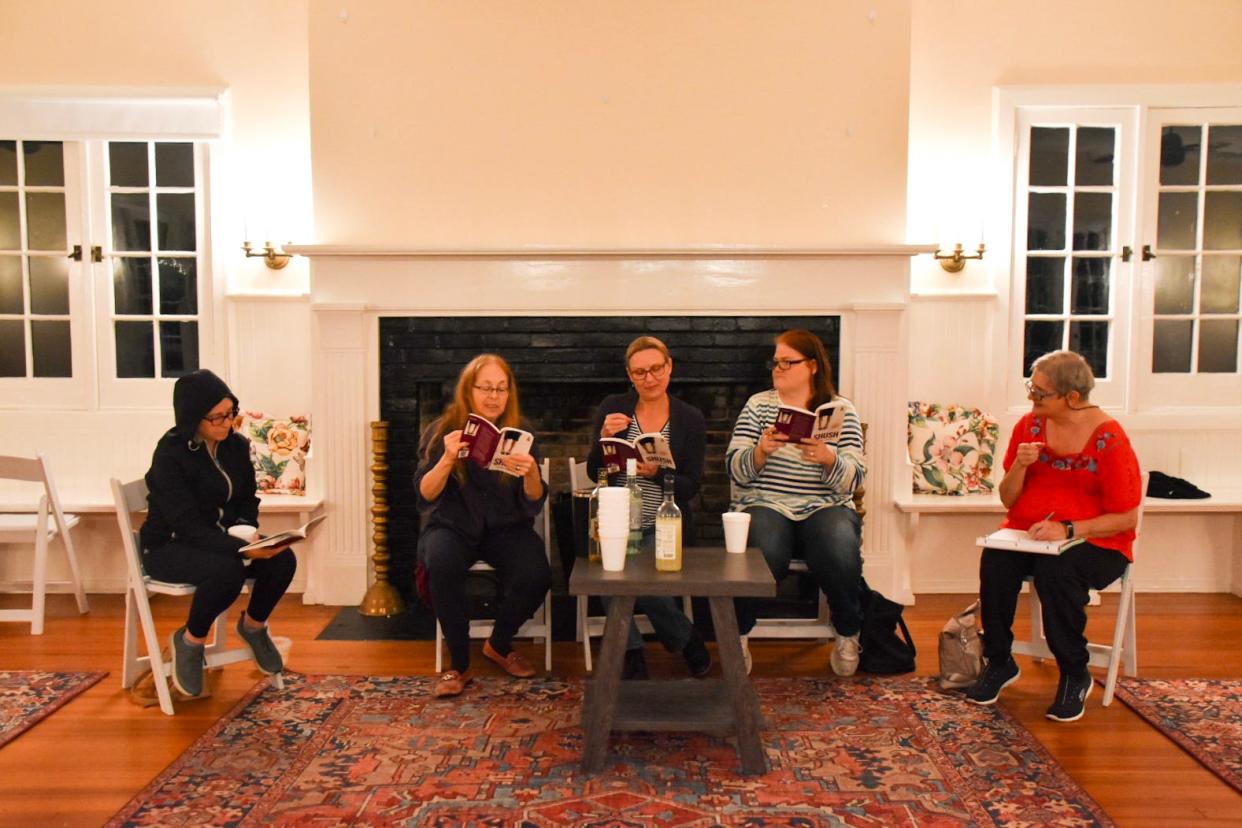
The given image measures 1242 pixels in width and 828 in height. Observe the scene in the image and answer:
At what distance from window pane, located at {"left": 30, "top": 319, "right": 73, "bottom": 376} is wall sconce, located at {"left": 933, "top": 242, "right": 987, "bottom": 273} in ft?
13.9

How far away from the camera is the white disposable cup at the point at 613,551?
3.02 meters

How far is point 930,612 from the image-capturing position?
4566 mm

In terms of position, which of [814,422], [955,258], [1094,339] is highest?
[955,258]

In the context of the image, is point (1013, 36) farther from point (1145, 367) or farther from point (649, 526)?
point (649, 526)

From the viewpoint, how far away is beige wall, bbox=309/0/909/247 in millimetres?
4508

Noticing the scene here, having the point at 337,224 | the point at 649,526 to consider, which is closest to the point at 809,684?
the point at 649,526

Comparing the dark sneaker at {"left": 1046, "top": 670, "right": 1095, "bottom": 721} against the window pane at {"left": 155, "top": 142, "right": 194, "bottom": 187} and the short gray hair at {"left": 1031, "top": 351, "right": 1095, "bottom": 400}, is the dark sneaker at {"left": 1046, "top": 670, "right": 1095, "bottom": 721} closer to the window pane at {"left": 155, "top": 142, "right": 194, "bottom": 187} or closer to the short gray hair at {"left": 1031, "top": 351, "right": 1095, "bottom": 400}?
the short gray hair at {"left": 1031, "top": 351, "right": 1095, "bottom": 400}

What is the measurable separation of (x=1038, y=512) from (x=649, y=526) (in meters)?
1.31

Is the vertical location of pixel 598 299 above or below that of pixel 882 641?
above

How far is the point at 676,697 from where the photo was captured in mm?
3174

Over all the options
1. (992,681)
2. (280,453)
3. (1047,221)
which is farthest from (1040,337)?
(280,453)

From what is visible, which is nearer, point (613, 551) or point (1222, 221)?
point (613, 551)

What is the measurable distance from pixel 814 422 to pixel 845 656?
857 millimetres

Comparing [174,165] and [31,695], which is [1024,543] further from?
[174,165]
